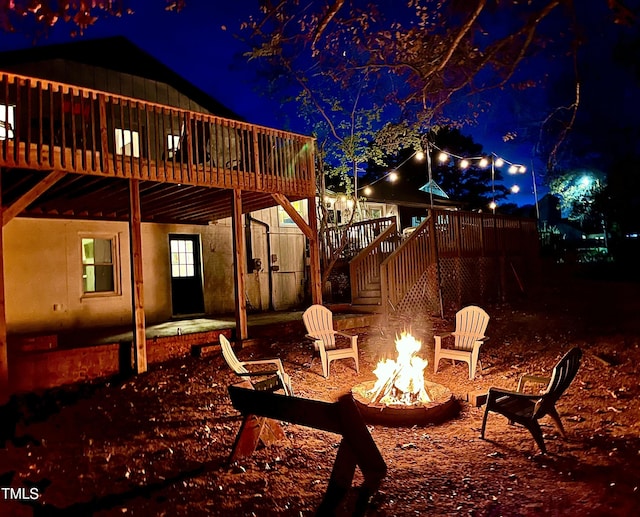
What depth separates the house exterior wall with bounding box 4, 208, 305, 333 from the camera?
9.74m

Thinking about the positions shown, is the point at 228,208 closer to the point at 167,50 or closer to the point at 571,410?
the point at 167,50

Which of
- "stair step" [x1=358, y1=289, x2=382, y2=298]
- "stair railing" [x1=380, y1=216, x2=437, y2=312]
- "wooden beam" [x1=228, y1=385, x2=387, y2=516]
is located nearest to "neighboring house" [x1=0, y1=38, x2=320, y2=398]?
"stair railing" [x1=380, y1=216, x2=437, y2=312]

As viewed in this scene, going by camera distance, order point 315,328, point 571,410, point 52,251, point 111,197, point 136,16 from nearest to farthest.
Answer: point 571,410 → point 136,16 → point 315,328 → point 111,197 → point 52,251

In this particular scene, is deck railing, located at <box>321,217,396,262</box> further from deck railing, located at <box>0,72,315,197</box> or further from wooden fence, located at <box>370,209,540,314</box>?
deck railing, located at <box>0,72,315,197</box>

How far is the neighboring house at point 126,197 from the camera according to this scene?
24.8 ft

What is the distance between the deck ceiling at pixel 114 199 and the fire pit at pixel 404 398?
17.1ft

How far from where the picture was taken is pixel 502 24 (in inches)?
268

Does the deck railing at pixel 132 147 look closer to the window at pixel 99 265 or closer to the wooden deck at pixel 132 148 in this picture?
the wooden deck at pixel 132 148

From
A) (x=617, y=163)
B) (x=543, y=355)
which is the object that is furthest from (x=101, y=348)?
(x=617, y=163)

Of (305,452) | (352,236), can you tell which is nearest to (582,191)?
(352,236)

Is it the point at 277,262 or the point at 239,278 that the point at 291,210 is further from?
the point at 277,262

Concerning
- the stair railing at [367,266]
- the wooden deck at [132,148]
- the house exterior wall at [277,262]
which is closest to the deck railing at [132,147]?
the wooden deck at [132,148]

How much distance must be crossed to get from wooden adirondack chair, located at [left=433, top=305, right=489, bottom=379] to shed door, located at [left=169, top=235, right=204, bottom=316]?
725 cm

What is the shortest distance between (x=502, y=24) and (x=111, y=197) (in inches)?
314
